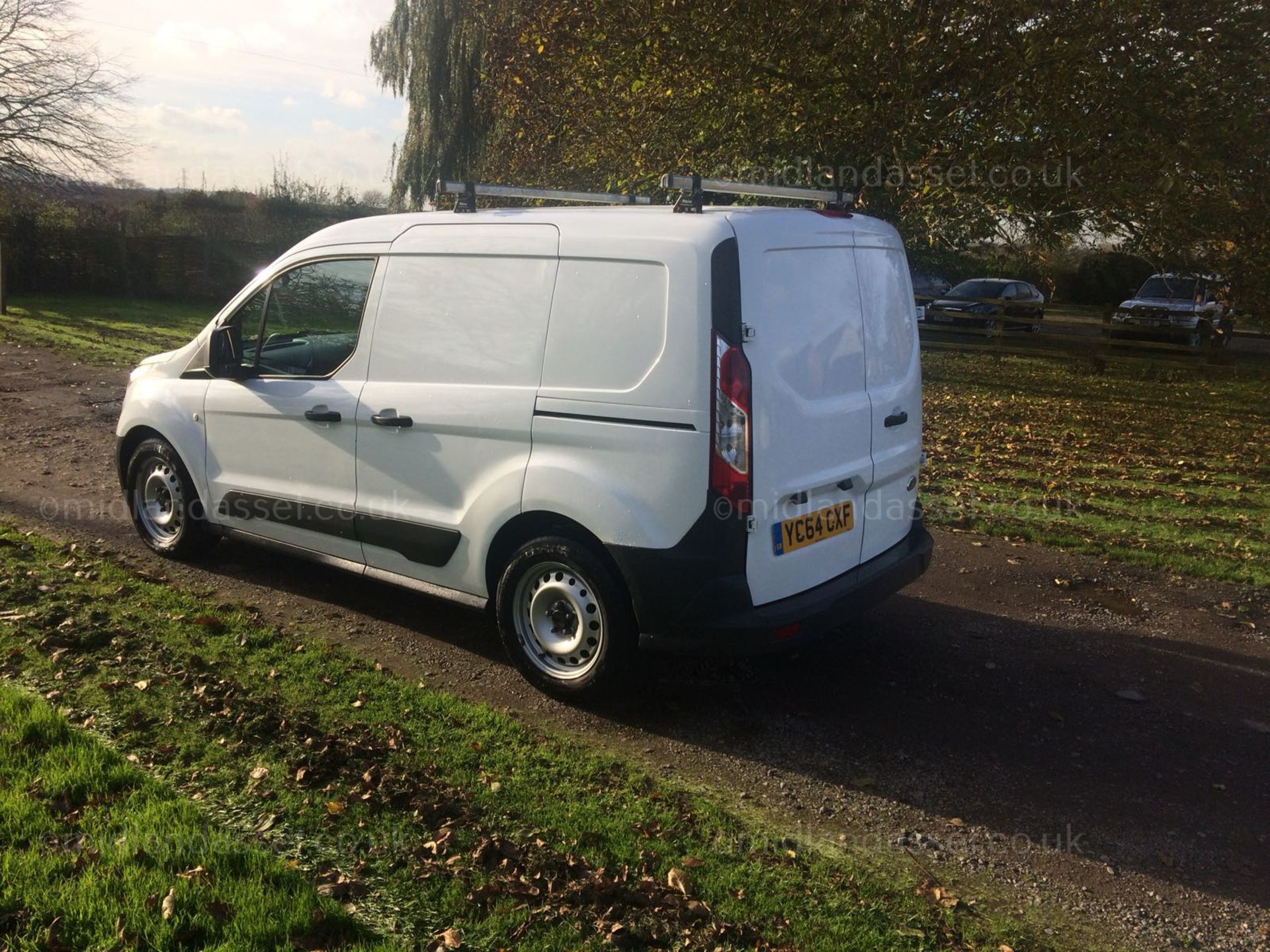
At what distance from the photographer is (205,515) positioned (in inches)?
256

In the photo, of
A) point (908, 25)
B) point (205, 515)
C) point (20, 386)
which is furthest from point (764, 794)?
point (20, 386)

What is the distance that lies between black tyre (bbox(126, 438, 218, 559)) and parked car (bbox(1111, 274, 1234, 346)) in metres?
13.5

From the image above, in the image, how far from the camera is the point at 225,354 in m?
6.11

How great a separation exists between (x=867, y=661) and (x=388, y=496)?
2.66 m

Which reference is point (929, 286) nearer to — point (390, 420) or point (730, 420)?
point (390, 420)

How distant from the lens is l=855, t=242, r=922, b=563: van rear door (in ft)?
16.4

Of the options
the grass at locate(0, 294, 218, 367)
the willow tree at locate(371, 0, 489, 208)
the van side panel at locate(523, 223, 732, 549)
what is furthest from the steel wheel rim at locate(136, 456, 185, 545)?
the willow tree at locate(371, 0, 489, 208)

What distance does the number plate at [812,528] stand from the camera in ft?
14.4

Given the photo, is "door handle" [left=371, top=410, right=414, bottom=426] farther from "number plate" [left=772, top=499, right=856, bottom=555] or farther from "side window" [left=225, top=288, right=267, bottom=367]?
"number plate" [left=772, top=499, right=856, bottom=555]

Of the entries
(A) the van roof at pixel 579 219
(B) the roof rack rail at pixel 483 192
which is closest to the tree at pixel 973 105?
(B) the roof rack rail at pixel 483 192

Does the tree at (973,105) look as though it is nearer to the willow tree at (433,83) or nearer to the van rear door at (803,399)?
the van rear door at (803,399)

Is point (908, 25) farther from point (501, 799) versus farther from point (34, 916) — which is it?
point (34, 916)

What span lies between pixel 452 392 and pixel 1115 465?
8674mm

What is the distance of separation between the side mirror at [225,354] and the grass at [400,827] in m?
1.73
